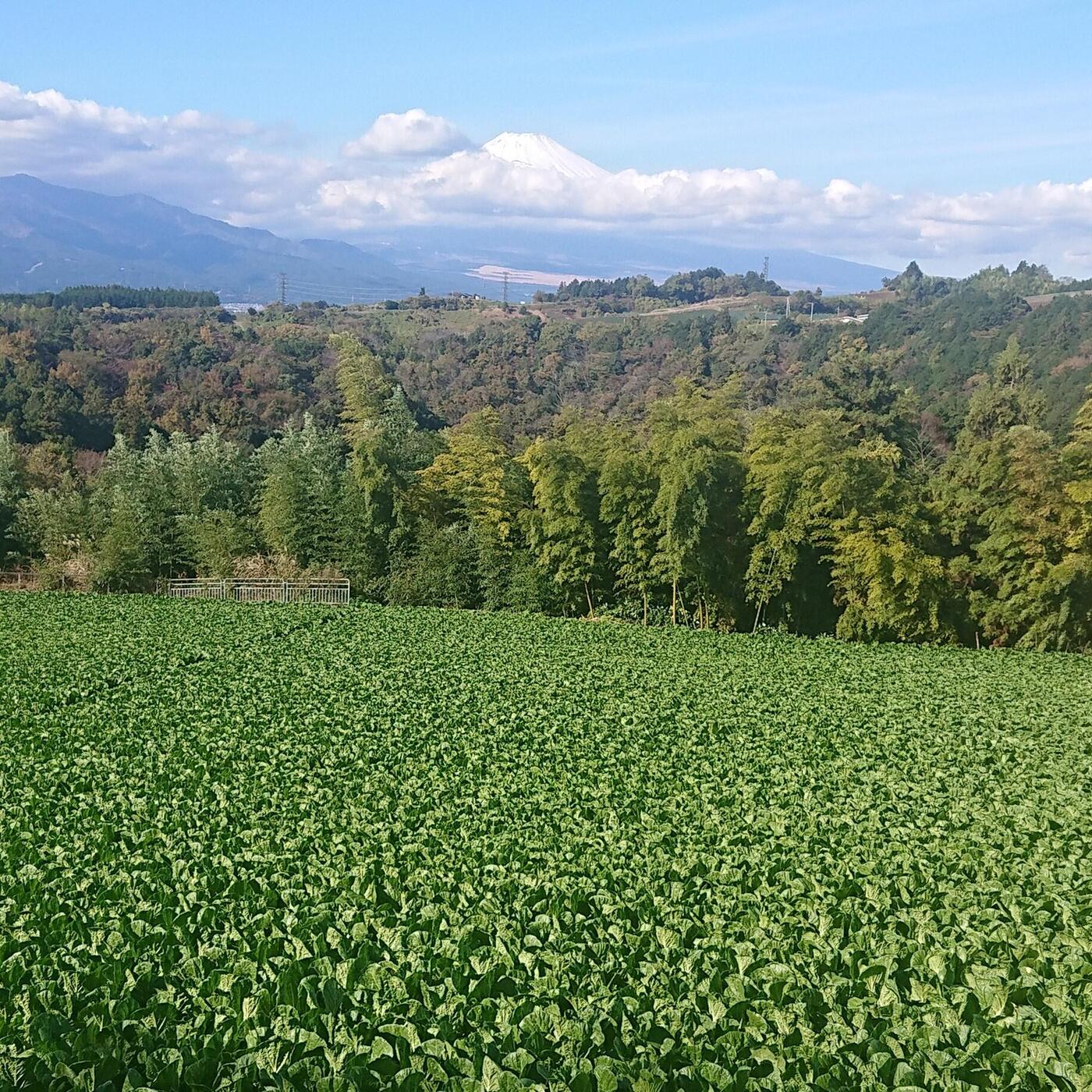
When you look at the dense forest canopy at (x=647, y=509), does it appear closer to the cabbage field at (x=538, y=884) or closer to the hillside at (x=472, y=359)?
the hillside at (x=472, y=359)

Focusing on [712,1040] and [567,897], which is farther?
[567,897]

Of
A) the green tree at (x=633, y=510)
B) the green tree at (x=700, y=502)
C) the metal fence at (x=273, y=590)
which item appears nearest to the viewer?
the green tree at (x=700, y=502)

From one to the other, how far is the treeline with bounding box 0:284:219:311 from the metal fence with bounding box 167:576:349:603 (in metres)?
58.3

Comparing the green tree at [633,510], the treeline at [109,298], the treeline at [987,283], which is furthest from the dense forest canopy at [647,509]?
the treeline at [987,283]

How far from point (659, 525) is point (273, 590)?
12.1 metres

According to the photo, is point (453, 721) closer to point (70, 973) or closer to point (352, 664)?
point (352, 664)

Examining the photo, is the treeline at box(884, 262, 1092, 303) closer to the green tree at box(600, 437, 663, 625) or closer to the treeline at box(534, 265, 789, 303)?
the treeline at box(534, 265, 789, 303)

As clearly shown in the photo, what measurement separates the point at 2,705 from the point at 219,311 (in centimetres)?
8609

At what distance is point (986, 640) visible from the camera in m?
24.6

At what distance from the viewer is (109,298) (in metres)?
93.2

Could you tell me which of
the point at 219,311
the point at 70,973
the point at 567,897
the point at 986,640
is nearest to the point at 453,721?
the point at 567,897

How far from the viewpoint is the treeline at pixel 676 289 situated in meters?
125

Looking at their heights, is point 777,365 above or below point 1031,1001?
above

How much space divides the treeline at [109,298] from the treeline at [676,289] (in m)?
42.3
